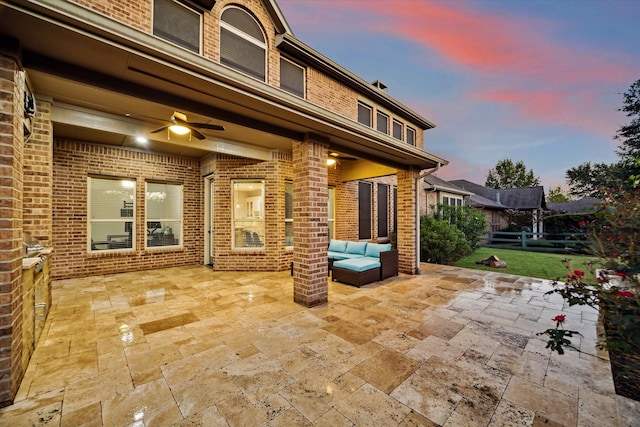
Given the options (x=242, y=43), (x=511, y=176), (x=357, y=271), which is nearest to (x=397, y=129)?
(x=242, y=43)

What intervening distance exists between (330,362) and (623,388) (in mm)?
2539

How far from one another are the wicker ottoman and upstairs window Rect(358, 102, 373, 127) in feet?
17.2

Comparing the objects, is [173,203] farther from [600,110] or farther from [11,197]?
[600,110]

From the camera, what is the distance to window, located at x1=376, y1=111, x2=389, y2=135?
8.98m

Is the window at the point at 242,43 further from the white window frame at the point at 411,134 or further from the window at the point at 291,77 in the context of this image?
the white window frame at the point at 411,134

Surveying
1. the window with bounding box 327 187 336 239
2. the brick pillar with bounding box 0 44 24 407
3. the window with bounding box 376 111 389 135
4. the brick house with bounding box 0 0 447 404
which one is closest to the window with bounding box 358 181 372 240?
the brick house with bounding box 0 0 447 404

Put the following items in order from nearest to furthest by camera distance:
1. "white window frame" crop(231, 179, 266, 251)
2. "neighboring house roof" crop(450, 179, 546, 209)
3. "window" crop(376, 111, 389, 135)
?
"white window frame" crop(231, 179, 266, 251)
"window" crop(376, 111, 389, 135)
"neighboring house roof" crop(450, 179, 546, 209)

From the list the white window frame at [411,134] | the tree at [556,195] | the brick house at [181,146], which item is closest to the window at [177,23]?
the brick house at [181,146]

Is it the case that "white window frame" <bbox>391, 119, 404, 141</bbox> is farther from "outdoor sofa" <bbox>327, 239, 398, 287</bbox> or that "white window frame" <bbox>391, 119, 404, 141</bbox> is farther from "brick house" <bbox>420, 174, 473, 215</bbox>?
"outdoor sofa" <bbox>327, 239, 398, 287</bbox>

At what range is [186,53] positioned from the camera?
7.36 feet

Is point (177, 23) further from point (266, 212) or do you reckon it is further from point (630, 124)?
point (630, 124)

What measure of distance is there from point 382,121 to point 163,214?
811cm

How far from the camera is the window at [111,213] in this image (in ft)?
20.0

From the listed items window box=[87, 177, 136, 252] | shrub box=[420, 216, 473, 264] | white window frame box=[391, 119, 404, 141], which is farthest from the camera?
white window frame box=[391, 119, 404, 141]
